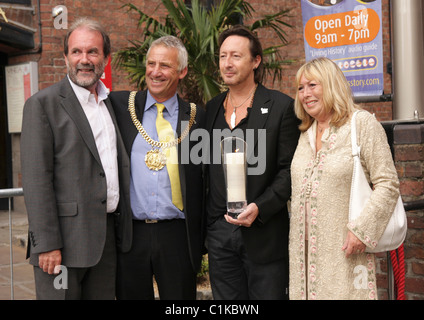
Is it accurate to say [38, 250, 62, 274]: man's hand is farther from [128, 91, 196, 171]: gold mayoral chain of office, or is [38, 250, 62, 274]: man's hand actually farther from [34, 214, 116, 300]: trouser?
[128, 91, 196, 171]: gold mayoral chain of office

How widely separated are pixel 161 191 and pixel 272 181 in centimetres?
60

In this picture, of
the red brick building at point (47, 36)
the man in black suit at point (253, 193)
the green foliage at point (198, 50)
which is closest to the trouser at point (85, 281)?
the man in black suit at point (253, 193)

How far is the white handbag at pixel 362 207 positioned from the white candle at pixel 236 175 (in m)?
0.52

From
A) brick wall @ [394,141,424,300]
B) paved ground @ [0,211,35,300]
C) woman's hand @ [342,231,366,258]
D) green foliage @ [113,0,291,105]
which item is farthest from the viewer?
green foliage @ [113,0,291,105]

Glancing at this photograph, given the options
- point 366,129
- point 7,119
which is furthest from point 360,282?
point 7,119

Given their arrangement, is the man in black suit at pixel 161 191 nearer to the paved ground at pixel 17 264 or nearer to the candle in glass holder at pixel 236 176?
the candle in glass holder at pixel 236 176

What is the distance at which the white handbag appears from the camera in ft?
8.21

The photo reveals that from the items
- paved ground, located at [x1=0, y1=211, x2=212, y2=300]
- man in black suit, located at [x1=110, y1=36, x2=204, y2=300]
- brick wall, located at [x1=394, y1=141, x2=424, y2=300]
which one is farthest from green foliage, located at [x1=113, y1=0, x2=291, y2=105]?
brick wall, located at [x1=394, y1=141, x2=424, y2=300]

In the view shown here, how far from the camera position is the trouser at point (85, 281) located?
8.67ft

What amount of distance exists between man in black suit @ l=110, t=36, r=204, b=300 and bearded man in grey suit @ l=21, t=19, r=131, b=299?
0.10m

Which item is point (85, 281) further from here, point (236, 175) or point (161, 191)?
point (236, 175)

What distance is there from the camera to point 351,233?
2.51 meters

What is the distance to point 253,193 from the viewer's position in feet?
9.43

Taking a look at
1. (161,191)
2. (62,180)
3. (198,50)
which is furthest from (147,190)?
(198,50)
